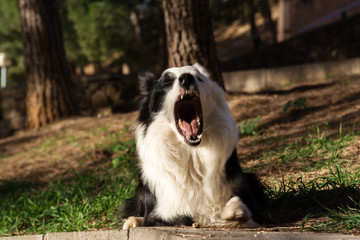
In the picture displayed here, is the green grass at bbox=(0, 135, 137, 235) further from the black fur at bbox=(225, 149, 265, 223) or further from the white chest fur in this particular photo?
the black fur at bbox=(225, 149, 265, 223)

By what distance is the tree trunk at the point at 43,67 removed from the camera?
9141mm

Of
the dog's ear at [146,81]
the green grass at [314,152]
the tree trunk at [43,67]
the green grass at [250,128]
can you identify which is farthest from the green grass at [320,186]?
the tree trunk at [43,67]

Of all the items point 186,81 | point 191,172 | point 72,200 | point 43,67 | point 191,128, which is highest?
point 43,67

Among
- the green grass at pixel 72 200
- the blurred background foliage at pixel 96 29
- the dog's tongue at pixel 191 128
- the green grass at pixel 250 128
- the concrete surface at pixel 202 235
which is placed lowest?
the green grass at pixel 72 200

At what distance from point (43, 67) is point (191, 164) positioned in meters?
6.74

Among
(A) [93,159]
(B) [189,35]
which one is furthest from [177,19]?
(A) [93,159]

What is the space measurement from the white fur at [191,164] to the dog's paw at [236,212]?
105 millimetres

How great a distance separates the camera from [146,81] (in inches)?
144

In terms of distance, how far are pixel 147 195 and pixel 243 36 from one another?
24042 mm

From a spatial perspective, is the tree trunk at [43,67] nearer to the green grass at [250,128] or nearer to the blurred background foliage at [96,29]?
the green grass at [250,128]

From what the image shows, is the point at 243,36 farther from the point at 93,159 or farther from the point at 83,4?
the point at 93,159

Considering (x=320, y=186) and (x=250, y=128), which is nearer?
(x=320, y=186)

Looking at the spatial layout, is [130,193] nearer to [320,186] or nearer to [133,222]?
[133,222]

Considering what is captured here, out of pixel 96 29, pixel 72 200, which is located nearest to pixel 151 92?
pixel 72 200
